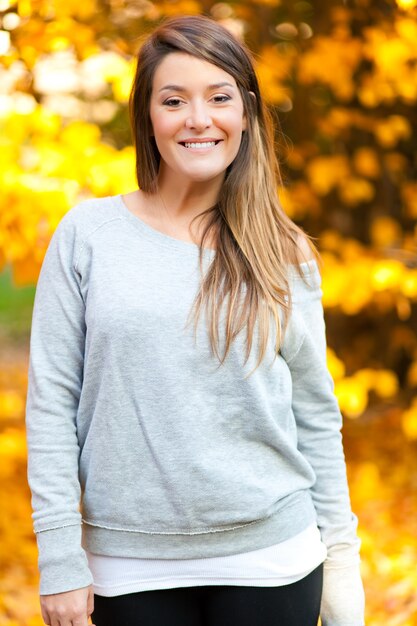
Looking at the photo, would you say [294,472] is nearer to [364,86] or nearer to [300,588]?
[300,588]

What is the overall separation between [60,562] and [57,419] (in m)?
0.27

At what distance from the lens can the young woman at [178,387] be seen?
5.62 ft

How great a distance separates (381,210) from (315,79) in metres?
0.95

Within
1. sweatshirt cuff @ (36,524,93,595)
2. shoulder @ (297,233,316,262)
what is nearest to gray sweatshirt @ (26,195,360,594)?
sweatshirt cuff @ (36,524,93,595)

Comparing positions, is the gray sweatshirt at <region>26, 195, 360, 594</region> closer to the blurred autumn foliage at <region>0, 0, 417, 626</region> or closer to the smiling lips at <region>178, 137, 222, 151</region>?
the smiling lips at <region>178, 137, 222, 151</region>

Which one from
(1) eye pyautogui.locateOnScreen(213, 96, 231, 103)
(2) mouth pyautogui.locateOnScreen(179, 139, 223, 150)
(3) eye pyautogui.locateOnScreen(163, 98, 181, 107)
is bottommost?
(2) mouth pyautogui.locateOnScreen(179, 139, 223, 150)

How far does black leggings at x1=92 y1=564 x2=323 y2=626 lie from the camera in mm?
1758

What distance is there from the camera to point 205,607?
1.81 m

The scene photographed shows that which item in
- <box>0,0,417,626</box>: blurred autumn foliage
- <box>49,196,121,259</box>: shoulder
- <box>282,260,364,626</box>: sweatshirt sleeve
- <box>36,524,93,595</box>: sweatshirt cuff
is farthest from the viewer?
<box>0,0,417,626</box>: blurred autumn foliage

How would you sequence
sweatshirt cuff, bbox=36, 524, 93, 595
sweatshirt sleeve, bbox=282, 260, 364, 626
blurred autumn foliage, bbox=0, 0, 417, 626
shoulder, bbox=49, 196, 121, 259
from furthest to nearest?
blurred autumn foliage, bbox=0, 0, 417, 626, sweatshirt sleeve, bbox=282, 260, 364, 626, shoulder, bbox=49, 196, 121, 259, sweatshirt cuff, bbox=36, 524, 93, 595

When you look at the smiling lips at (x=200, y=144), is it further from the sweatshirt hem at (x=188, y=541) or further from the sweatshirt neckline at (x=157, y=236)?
the sweatshirt hem at (x=188, y=541)

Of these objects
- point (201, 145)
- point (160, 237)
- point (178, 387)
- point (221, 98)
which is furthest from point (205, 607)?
point (221, 98)

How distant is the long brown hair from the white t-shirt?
1.32ft

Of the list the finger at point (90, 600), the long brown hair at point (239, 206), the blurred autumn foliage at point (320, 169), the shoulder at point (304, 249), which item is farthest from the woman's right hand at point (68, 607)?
the blurred autumn foliage at point (320, 169)
